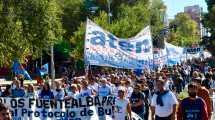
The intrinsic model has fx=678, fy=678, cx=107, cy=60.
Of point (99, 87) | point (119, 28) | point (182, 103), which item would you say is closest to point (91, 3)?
point (119, 28)

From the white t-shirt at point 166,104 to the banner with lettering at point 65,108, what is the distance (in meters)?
3.30

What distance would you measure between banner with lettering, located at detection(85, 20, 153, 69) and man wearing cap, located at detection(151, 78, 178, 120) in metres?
9.18

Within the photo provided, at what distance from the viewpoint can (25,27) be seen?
3206 centimetres

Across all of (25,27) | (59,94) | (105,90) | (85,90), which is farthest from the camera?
(25,27)

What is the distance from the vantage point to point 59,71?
72938 mm

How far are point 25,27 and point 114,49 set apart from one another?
9159mm

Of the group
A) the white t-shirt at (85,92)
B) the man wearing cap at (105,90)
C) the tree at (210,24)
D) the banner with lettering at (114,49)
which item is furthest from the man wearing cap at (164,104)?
the tree at (210,24)

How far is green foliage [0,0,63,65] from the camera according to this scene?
3002cm

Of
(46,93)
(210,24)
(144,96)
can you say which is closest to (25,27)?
(46,93)

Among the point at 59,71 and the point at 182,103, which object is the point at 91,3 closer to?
the point at 59,71

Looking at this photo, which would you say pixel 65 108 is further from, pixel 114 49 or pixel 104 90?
pixel 114 49

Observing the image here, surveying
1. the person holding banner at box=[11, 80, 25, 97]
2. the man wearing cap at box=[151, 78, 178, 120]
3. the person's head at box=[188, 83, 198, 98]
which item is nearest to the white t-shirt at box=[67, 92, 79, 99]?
the person holding banner at box=[11, 80, 25, 97]

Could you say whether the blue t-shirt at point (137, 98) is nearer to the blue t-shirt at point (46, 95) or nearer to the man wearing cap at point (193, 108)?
the blue t-shirt at point (46, 95)

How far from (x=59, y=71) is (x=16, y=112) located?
187 feet
